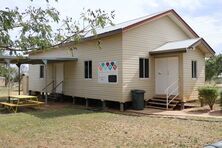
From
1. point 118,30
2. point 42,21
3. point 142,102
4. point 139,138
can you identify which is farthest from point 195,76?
point 42,21

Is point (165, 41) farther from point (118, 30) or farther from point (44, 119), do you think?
point (44, 119)

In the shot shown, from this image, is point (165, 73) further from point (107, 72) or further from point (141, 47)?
point (107, 72)

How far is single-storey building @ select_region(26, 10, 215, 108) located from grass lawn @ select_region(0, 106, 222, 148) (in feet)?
10.5

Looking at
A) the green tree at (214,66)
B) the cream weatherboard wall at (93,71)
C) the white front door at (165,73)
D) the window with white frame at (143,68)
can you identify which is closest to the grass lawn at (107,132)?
the cream weatherboard wall at (93,71)

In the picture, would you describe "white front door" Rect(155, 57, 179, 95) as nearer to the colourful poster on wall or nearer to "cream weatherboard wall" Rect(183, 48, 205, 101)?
"cream weatherboard wall" Rect(183, 48, 205, 101)

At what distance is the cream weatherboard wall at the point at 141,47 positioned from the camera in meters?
15.3

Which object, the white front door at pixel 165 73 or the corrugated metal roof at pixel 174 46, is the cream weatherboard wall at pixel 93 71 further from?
the white front door at pixel 165 73

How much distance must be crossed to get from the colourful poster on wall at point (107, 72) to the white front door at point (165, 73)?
265 cm

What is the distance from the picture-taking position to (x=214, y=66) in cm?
3878

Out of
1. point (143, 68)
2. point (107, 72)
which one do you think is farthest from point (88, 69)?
point (143, 68)

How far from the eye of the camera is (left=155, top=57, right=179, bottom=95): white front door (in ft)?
53.5

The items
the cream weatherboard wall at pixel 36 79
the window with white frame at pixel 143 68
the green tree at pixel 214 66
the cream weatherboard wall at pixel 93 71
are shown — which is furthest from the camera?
the green tree at pixel 214 66

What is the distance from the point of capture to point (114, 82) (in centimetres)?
1566

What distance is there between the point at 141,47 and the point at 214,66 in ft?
84.5
